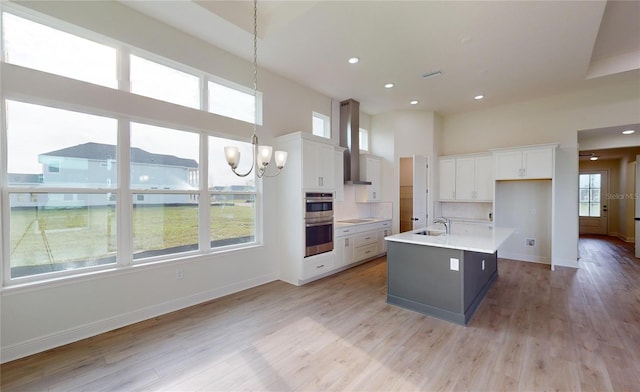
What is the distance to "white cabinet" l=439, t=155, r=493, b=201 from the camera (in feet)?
19.6

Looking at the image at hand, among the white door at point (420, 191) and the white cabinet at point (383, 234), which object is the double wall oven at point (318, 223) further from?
the white door at point (420, 191)

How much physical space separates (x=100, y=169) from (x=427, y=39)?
423 centimetres

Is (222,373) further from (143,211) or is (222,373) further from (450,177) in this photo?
(450,177)

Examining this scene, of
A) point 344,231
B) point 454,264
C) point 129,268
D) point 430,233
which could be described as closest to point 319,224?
point 344,231

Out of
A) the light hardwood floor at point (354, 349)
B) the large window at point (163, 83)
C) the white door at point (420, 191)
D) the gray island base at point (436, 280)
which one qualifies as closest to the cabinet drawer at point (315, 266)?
the light hardwood floor at point (354, 349)

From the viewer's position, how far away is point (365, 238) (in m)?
5.64

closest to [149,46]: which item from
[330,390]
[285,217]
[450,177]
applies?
[285,217]

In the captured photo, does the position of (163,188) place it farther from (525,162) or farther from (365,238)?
(525,162)

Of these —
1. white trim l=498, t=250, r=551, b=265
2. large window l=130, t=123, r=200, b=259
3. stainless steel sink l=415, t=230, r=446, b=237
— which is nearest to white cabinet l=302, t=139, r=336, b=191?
large window l=130, t=123, r=200, b=259

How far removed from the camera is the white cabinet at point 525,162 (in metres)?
5.16

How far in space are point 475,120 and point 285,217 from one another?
5170 millimetres

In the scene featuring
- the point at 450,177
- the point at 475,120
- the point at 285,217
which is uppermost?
the point at 475,120

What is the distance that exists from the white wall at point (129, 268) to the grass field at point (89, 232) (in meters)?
0.26

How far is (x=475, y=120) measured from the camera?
6.43 m
